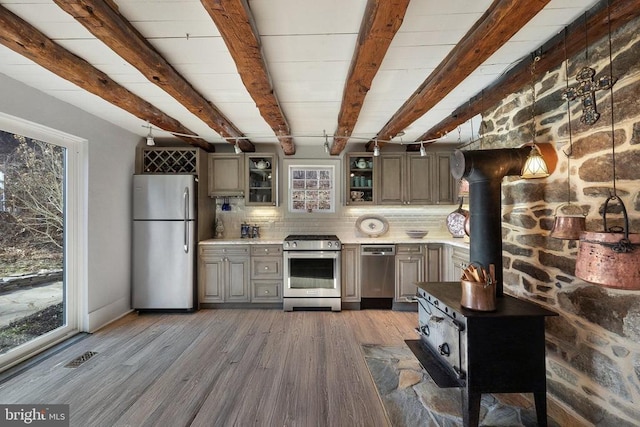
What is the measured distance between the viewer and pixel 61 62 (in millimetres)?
1798

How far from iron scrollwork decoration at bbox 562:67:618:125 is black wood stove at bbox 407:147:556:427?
15.2 inches

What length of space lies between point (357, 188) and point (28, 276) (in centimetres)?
389

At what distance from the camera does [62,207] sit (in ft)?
9.67

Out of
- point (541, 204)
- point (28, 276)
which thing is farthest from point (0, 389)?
point (541, 204)

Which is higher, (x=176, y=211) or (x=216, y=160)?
(x=216, y=160)

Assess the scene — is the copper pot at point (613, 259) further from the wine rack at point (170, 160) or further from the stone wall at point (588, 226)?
the wine rack at point (170, 160)

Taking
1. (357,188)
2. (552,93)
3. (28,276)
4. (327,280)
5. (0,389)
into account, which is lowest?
(0,389)

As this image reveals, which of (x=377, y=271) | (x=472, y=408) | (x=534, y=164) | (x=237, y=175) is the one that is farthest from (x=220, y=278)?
(x=534, y=164)

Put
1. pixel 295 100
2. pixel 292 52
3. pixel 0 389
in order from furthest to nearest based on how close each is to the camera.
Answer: pixel 295 100 → pixel 0 389 → pixel 292 52

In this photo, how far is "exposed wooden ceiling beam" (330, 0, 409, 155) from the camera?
1286mm

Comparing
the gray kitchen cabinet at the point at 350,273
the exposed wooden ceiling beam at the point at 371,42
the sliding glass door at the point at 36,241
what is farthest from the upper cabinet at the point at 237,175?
the exposed wooden ceiling beam at the point at 371,42

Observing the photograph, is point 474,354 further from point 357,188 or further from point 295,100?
point 357,188

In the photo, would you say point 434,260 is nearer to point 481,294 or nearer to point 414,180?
point 414,180

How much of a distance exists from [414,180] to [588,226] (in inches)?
104
